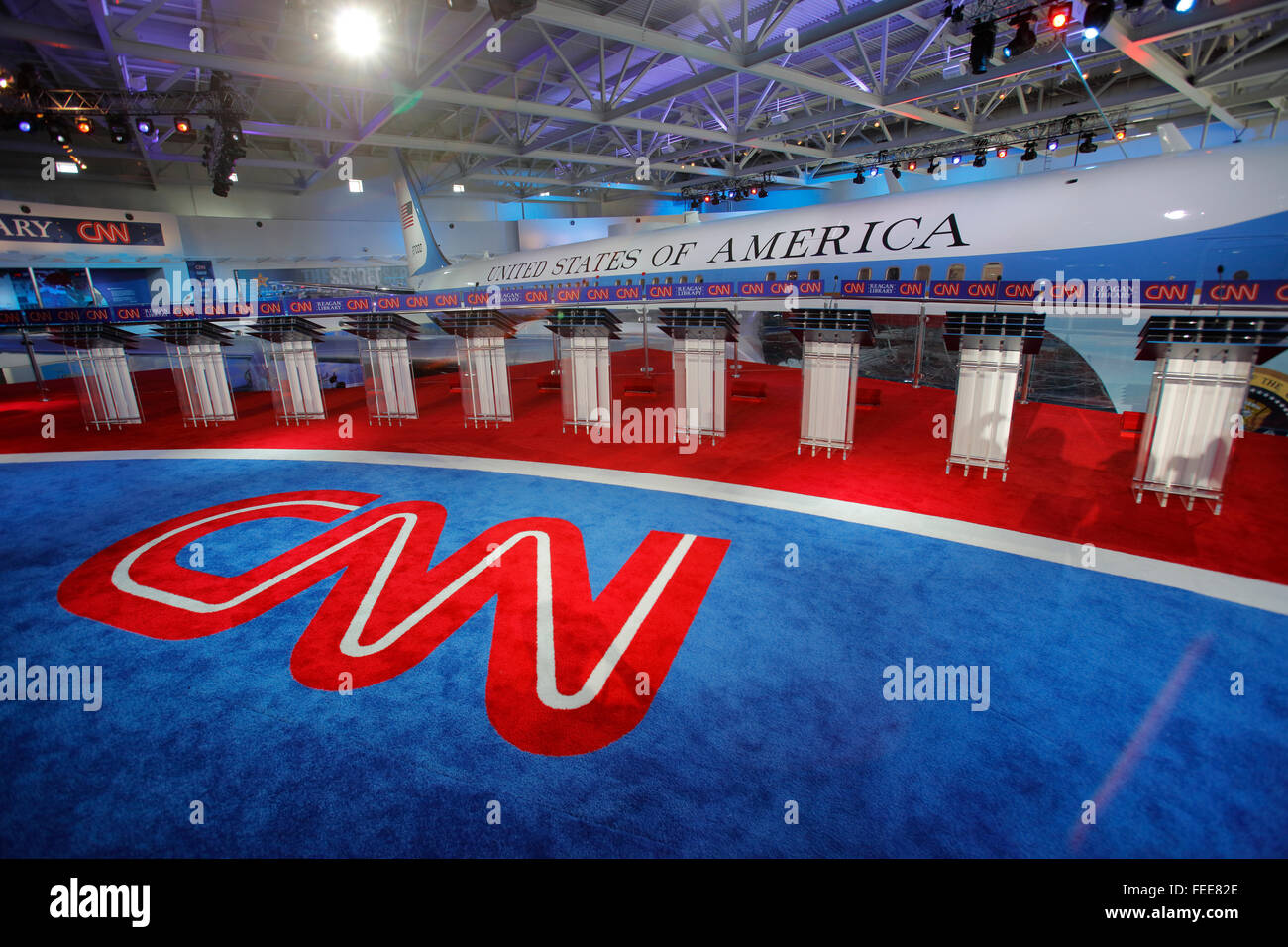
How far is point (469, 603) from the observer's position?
5359 millimetres

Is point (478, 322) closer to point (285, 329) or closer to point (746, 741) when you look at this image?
point (285, 329)

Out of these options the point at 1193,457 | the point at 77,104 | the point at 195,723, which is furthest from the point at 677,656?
the point at 77,104

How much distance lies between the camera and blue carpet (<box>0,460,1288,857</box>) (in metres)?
3.05

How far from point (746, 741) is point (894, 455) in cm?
699

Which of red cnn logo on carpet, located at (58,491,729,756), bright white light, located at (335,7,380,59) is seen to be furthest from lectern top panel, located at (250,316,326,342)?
red cnn logo on carpet, located at (58,491,729,756)

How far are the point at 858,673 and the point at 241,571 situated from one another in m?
6.20

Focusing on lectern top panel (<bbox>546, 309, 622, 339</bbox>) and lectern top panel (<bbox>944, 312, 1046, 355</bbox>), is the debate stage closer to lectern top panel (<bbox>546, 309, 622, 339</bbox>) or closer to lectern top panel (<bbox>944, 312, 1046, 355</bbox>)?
lectern top panel (<bbox>944, 312, 1046, 355</bbox>)

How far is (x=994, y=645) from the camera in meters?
4.56

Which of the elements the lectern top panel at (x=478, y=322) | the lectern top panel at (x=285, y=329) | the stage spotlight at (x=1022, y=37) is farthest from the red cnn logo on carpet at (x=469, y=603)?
the stage spotlight at (x=1022, y=37)

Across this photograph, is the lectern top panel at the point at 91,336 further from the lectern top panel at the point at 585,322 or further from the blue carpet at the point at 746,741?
the lectern top panel at the point at 585,322

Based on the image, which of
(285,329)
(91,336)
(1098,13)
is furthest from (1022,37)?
(91,336)

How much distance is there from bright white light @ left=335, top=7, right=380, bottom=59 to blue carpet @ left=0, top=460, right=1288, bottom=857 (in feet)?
34.8

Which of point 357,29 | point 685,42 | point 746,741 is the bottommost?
point 746,741

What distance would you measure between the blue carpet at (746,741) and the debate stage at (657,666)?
0.02 meters
